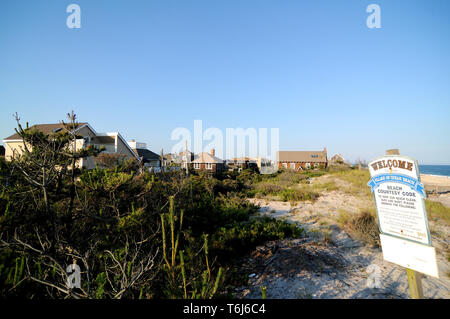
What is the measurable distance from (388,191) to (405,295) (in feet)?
8.78

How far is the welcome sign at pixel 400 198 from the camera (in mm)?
2832

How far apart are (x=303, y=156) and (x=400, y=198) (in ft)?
179

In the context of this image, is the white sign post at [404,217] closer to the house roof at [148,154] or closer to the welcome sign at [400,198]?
the welcome sign at [400,198]

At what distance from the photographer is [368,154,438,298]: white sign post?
110 inches

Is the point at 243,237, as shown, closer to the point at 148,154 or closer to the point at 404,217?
the point at 404,217

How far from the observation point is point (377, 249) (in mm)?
6445

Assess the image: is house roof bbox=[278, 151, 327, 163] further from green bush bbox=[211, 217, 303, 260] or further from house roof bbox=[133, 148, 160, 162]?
green bush bbox=[211, 217, 303, 260]

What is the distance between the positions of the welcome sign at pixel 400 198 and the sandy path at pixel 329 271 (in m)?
2.10

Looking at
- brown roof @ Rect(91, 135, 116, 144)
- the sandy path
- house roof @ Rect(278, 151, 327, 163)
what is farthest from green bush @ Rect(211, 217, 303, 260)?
house roof @ Rect(278, 151, 327, 163)

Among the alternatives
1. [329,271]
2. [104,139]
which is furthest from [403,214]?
[104,139]

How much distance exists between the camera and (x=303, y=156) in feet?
→ 179

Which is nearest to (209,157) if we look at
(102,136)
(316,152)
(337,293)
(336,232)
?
(102,136)
